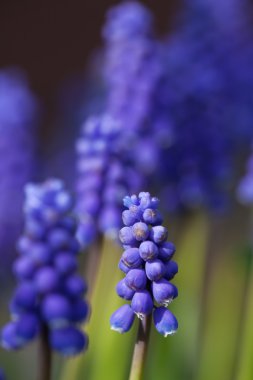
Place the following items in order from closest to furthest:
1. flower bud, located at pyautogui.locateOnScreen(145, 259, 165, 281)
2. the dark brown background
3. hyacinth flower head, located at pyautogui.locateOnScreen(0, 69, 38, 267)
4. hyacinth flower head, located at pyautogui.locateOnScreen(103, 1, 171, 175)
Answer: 1. flower bud, located at pyautogui.locateOnScreen(145, 259, 165, 281)
2. hyacinth flower head, located at pyautogui.locateOnScreen(103, 1, 171, 175)
3. hyacinth flower head, located at pyautogui.locateOnScreen(0, 69, 38, 267)
4. the dark brown background

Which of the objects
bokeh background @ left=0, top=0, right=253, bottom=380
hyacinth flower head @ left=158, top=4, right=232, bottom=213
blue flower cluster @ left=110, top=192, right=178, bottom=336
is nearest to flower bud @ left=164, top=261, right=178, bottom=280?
blue flower cluster @ left=110, top=192, right=178, bottom=336

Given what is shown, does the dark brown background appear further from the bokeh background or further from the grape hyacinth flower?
the grape hyacinth flower

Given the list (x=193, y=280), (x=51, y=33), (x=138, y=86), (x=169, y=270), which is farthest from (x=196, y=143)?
(x=51, y=33)

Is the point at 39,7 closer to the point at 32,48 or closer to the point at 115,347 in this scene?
the point at 32,48

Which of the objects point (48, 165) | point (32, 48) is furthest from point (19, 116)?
point (32, 48)

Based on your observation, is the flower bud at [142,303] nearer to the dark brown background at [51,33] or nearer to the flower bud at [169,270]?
the flower bud at [169,270]

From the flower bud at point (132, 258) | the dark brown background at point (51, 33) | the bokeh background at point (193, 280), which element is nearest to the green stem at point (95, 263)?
the bokeh background at point (193, 280)
